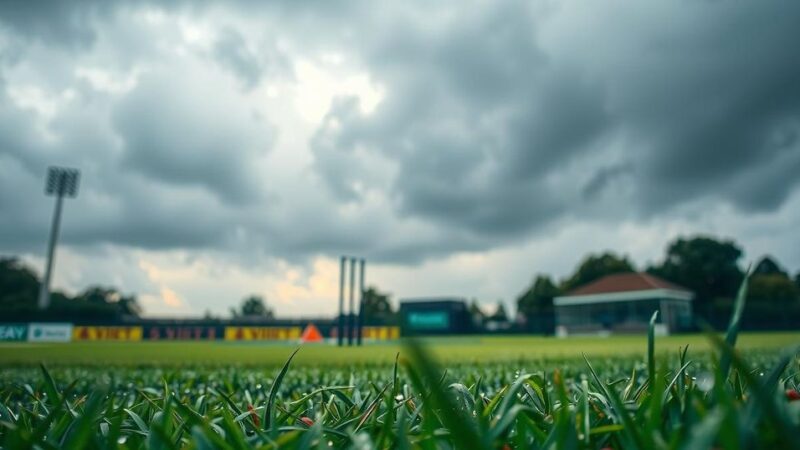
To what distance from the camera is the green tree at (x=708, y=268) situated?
→ 224ft

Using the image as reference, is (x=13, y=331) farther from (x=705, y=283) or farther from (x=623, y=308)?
(x=705, y=283)

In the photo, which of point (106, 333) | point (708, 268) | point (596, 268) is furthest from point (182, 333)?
point (708, 268)

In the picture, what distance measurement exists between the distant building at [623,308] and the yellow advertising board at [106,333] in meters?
42.1

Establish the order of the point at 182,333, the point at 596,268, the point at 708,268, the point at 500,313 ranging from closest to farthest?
1. the point at 182,333
2. the point at 708,268
3. the point at 596,268
4. the point at 500,313

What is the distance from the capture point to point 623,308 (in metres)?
53.2

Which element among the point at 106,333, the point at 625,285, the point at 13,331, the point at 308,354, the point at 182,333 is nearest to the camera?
the point at 308,354

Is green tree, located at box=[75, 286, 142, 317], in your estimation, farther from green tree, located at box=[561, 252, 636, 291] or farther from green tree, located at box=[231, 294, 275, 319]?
green tree, located at box=[561, 252, 636, 291]

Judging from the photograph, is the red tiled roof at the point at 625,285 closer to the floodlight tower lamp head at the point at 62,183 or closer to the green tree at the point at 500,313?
the green tree at the point at 500,313

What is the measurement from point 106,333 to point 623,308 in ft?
162

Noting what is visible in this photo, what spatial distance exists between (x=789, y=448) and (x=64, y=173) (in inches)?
2809

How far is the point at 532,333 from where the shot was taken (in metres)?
59.1

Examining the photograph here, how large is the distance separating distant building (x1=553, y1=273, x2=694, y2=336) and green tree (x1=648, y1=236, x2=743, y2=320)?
13.6m

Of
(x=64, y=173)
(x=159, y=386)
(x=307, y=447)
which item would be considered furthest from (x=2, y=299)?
(x=307, y=447)

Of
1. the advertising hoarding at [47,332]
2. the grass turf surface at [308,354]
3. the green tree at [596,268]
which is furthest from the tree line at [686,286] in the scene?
the grass turf surface at [308,354]
